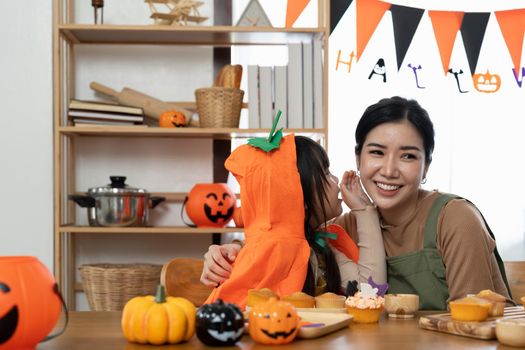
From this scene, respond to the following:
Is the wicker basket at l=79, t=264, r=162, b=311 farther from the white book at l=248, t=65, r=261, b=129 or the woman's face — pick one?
the woman's face

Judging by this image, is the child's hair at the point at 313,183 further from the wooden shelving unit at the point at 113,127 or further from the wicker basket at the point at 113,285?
the wicker basket at the point at 113,285

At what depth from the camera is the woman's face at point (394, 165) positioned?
1827mm

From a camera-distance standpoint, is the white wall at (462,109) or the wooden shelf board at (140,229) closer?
the wooden shelf board at (140,229)

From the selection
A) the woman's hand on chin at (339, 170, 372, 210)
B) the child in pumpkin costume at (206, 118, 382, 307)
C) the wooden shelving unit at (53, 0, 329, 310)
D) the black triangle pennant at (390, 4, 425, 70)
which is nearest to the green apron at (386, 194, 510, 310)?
the woman's hand on chin at (339, 170, 372, 210)

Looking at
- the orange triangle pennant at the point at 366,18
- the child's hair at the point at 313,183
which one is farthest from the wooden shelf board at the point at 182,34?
the child's hair at the point at 313,183

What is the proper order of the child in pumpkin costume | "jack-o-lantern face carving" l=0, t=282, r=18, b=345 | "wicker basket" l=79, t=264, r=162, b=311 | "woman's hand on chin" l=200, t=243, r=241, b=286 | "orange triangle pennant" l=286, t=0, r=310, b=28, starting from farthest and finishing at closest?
"orange triangle pennant" l=286, t=0, r=310, b=28, "wicker basket" l=79, t=264, r=162, b=311, "woman's hand on chin" l=200, t=243, r=241, b=286, the child in pumpkin costume, "jack-o-lantern face carving" l=0, t=282, r=18, b=345

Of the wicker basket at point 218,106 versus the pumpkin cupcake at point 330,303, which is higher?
the wicker basket at point 218,106

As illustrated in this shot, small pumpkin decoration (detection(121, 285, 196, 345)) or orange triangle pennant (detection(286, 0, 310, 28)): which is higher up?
orange triangle pennant (detection(286, 0, 310, 28))

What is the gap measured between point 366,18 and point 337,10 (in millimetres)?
149

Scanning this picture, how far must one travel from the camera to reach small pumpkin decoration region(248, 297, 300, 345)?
992mm

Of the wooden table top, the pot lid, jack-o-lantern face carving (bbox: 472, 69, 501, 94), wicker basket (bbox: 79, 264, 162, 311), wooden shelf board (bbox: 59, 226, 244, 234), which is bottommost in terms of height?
wicker basket (bbox: 79, 264, 162, 311)

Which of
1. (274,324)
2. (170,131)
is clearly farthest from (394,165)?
(170,131)

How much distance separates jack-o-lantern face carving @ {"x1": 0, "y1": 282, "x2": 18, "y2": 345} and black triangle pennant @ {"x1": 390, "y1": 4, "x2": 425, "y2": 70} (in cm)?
299

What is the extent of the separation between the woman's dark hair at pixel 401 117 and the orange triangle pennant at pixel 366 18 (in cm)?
176
